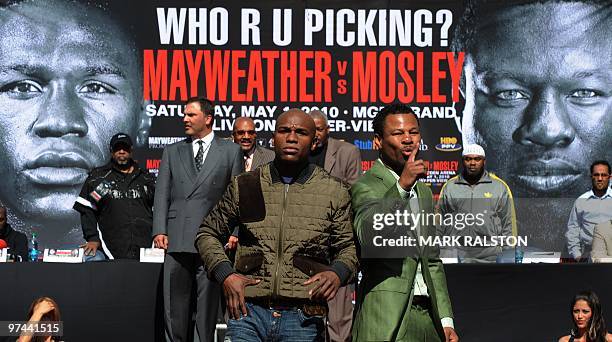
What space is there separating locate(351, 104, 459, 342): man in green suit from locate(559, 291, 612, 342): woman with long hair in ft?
10.2

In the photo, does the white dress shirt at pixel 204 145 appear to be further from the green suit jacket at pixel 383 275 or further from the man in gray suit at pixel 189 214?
the green suit jacket at pixel 383 275

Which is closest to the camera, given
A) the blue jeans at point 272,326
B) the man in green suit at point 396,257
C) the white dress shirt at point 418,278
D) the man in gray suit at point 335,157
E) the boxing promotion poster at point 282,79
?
the blue jeans at point 272,326

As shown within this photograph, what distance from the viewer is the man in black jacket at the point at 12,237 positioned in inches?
440

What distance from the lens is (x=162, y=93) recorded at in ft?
41.3

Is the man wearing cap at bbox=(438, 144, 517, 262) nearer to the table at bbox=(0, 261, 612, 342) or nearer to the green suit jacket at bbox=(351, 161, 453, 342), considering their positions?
the table at bbox=(0, 261, 612, 342)

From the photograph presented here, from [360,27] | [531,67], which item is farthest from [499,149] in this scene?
[360,27]

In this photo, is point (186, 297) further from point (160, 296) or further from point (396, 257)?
point (396, 257)

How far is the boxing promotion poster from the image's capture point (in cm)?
1257

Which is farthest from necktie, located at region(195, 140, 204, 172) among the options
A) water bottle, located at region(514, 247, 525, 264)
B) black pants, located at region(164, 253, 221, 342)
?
water bottle, located at region(514, 247, 525, 264)

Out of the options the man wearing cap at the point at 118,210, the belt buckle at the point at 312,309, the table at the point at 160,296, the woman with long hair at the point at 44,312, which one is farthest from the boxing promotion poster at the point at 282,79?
the belt buckle at the point at 312,309

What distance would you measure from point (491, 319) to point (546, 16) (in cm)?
440

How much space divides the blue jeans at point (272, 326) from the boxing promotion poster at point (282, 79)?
6849 mm

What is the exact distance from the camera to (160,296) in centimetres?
944

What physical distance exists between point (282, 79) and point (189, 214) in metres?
3.84
